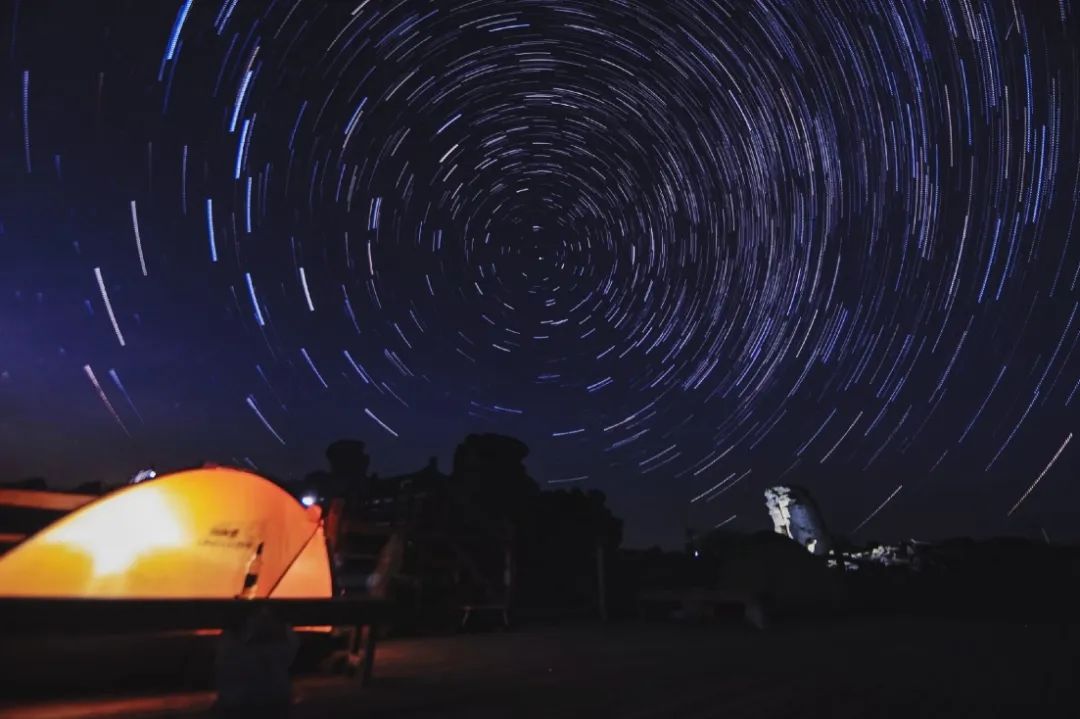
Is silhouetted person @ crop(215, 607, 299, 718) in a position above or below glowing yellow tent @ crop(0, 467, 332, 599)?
below

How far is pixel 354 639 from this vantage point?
841cm

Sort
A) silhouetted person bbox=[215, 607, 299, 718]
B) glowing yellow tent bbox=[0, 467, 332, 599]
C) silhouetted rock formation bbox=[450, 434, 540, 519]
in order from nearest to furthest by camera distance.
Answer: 1. silhouetted person bbox=[215, 607, 299, 718]
2. glowing yellow tent bbox=[0, 467, 332, 599]
3. silhouetted rock formation bbox=[450, 434, 540, 519]

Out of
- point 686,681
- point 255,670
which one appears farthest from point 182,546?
point 686,681

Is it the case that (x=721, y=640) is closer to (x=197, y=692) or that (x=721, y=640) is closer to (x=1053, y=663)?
(x=1053, y=663)

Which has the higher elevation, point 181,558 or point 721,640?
point 181,558

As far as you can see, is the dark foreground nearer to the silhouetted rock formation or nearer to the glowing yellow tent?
the glowing yellow tent

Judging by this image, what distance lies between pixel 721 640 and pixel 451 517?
7.57 m

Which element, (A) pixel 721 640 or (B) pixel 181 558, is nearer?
(B) pixel 181 558

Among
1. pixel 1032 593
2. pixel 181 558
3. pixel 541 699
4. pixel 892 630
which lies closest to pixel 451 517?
pixel 181 558

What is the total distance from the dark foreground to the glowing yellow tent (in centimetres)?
169

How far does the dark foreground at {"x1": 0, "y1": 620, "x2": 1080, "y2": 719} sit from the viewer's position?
6371 mm

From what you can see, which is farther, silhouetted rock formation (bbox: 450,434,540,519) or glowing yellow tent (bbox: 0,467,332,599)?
silhouetted rock formation (bbox: 450,434,540,519)

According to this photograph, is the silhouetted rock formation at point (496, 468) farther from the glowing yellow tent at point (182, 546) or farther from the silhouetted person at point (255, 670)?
the silhouetted person at point (255, 670)

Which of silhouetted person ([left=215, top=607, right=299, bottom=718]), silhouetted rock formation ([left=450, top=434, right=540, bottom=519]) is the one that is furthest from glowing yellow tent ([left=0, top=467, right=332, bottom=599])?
silhouetted rock formation ([left=450, top=434, right=540, bottom=519])
